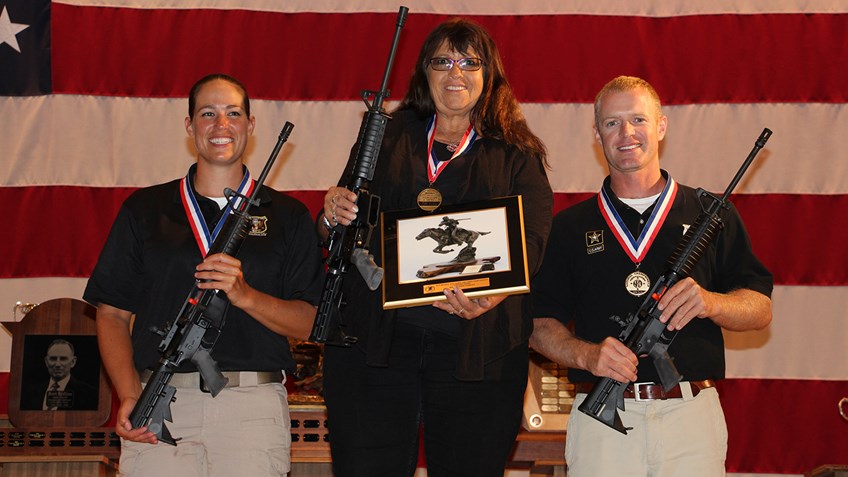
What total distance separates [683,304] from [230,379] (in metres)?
1.46

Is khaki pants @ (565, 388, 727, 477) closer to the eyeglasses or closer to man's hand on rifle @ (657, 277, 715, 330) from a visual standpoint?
man's hand on rifle @ (657, 277, 715, 330)

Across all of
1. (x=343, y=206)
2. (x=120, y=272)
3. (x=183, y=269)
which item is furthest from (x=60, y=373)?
(x=343, y=206)

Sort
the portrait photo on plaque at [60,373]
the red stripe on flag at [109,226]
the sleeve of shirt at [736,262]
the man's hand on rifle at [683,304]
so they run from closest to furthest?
1. the man's hand on rifle at [683,304]
2. the sleeve of shirt at [736,262]
3. the portrait photo on plaque at [60,373]
4. the red stripe on flag at [109,226]

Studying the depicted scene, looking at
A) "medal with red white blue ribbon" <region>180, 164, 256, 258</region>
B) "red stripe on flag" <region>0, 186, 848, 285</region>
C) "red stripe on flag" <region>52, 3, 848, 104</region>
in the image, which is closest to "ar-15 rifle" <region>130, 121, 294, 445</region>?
"medal with red white blue ribbon" <region>180, 164, 256, 258</region>

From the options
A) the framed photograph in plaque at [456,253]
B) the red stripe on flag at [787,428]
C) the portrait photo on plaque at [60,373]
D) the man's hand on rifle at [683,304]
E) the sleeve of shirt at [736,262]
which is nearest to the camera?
the framed photograph in plaque at [456,253]

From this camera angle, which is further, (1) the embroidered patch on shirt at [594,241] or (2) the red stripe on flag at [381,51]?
(2) the red stripe on flag at [381,51]

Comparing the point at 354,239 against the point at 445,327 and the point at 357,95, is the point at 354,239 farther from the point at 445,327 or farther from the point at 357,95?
the point at 357,95

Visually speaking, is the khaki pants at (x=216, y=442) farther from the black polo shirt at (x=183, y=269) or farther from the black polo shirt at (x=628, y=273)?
the black polo shirt at (x=628, y=273)

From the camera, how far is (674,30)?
5730mm

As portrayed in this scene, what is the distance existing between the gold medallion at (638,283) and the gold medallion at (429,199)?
2.31ft

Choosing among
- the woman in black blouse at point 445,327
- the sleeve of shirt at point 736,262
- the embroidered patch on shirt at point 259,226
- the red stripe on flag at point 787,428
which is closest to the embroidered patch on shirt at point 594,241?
the woman in black blouse at point 445,327

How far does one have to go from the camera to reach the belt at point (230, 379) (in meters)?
3.43

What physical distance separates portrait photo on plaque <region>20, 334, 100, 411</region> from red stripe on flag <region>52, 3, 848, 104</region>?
1466mm

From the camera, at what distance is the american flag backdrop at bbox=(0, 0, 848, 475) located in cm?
561
